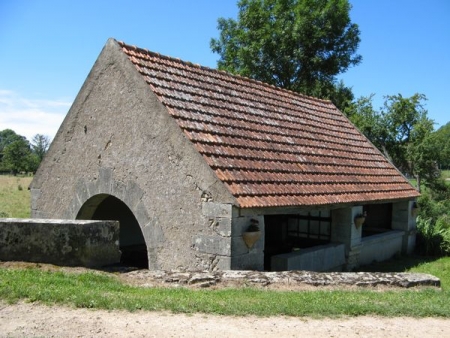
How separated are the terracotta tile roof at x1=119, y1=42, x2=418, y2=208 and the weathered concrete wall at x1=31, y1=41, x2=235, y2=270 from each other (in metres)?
0.27

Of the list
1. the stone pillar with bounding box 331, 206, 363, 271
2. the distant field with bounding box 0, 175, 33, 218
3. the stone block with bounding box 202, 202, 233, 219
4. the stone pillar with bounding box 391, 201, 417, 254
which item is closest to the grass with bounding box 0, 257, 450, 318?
the stone block with bounding box 202, 202, 233, 219

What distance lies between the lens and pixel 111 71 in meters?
8.99

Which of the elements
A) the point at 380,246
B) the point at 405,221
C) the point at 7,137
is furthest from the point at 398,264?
the point at 7,137

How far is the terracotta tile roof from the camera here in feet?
25.9

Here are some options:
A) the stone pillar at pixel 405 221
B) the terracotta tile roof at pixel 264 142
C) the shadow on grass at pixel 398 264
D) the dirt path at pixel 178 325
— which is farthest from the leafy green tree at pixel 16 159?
the dirt path at pixel 178 325

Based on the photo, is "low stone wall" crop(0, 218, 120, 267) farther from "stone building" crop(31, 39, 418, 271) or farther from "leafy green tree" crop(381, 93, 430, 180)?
"leafy green tree" crop(381, 93, 430, 180)

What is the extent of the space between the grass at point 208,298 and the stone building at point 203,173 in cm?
157

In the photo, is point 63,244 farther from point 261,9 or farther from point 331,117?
point 261,9

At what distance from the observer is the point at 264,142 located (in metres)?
9.34

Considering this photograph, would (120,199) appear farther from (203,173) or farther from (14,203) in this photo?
(14,203)

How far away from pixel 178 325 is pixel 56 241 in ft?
11.1

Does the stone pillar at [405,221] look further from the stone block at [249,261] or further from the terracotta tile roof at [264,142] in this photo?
the stone block at [249,261]

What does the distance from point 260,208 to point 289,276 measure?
128cm

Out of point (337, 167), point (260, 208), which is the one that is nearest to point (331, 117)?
point (337, 167)
